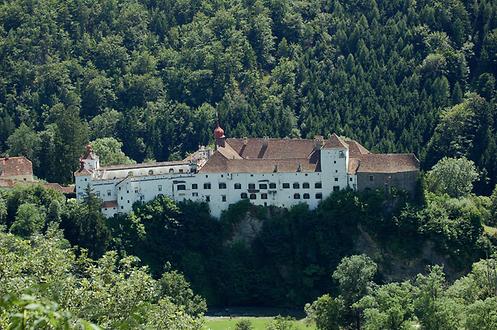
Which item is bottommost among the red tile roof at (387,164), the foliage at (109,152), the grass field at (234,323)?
the grass field at (234,323)

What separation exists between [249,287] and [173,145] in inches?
1317

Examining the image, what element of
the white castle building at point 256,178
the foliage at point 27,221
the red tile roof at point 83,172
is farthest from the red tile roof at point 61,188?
the foliage at point 27,221

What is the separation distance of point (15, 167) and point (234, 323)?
2781 centimetres

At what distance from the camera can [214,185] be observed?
86000 millimetres

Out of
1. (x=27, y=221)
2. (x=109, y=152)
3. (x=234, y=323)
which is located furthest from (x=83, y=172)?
(x=109, y=152)

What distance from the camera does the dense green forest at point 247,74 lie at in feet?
358

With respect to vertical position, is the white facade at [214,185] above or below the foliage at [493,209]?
above

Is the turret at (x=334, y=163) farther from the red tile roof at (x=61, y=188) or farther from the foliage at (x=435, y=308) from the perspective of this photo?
the red tile roof at (x=61, y=188)

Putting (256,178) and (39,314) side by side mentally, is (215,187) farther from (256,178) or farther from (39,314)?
(39,314)

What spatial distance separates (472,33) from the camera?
415 feet

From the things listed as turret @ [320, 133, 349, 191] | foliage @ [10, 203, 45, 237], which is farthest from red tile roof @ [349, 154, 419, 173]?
foliage @ [10, 203, 45, 237]

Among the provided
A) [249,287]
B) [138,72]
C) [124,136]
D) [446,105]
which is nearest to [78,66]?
[138,72]

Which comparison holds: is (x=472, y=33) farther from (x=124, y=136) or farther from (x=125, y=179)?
(x=125, y=179)

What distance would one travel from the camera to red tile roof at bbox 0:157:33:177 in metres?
97.1
